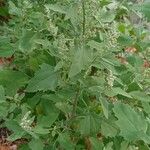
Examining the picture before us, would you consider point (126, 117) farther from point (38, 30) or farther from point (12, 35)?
point (12, 35)

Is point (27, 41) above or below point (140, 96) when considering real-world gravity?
above

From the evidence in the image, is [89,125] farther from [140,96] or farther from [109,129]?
[140,96]

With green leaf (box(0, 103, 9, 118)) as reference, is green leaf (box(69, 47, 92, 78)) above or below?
above

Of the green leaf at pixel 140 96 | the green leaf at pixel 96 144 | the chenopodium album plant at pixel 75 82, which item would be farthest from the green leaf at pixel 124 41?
the green leaf at pixel 96 144

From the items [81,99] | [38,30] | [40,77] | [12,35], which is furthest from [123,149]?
[12,35]

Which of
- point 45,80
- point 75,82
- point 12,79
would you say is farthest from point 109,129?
point 12,79

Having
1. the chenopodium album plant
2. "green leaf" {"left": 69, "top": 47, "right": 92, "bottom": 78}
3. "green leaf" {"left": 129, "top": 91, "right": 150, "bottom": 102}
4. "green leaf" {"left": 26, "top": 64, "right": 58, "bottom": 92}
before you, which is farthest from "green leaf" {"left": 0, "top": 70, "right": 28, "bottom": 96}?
"green leaf" {"left": 69, "top": 47, "right": 92, "bottom": 78}

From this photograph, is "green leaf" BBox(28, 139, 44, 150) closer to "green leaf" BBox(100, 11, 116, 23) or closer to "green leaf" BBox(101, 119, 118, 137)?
"green leaf" BBox(101, 119, 118, 137)
